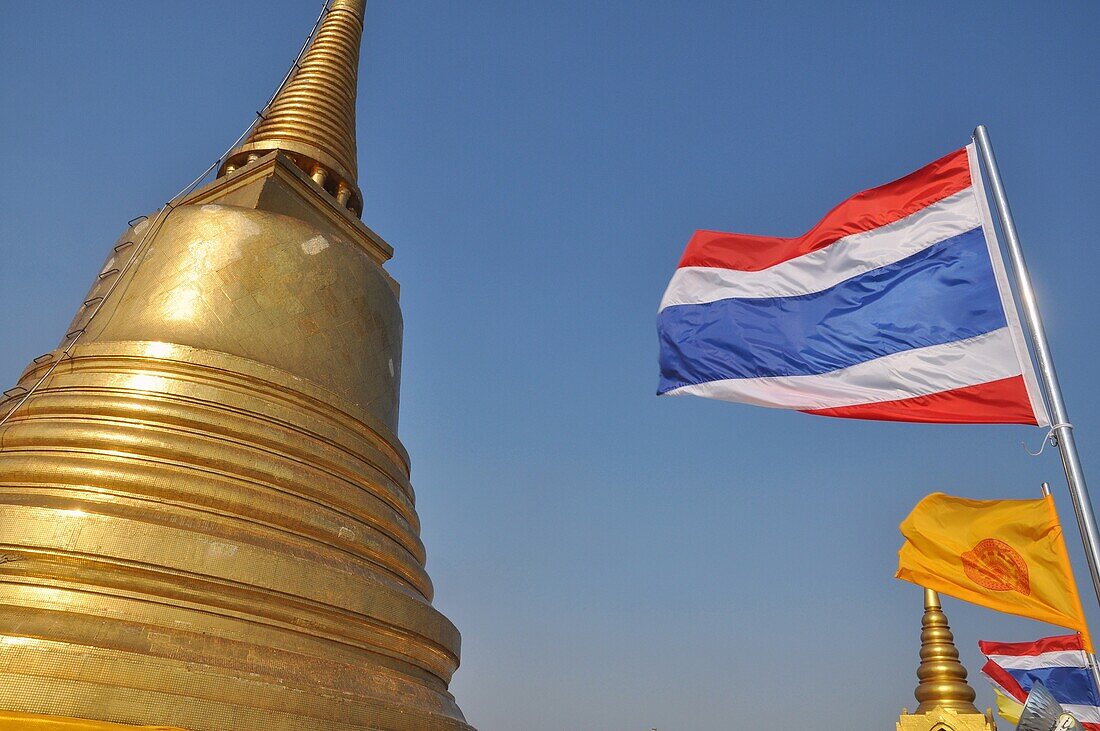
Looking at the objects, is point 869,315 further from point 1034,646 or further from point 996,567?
point 1034,646

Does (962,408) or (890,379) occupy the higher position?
(890,379)

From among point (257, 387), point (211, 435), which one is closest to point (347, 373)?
point (257, 387)

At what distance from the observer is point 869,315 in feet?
19.2

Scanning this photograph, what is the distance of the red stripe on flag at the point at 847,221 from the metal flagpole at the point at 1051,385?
30 cm

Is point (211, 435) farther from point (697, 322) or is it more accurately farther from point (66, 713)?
point (697, 322)

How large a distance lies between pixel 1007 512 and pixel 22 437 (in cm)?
858

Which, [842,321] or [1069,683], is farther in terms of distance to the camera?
[1069,683]

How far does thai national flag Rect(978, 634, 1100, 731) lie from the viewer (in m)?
12.6

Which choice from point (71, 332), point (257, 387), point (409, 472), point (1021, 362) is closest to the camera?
point (1021, 362)

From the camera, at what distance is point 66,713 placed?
5.95m

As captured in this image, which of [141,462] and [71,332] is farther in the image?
[71,332]

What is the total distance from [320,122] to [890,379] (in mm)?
10710

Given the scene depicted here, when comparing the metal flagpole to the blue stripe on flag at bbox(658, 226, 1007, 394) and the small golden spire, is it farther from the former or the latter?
the small golden spire

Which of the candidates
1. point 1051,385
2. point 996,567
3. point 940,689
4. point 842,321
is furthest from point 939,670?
point 1051,385
